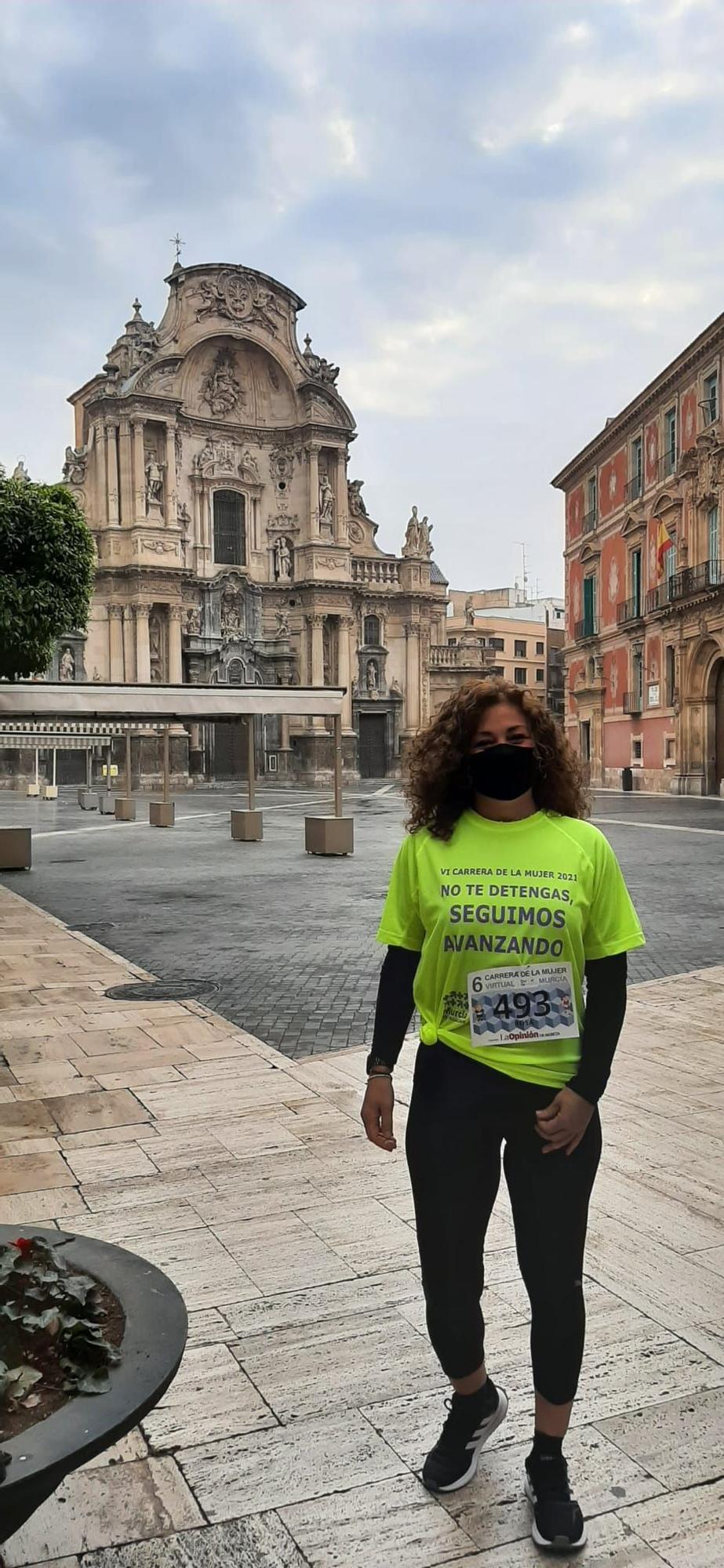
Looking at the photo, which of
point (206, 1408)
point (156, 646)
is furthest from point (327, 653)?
point (206, 1408)

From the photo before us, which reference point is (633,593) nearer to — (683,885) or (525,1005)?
(683,885)

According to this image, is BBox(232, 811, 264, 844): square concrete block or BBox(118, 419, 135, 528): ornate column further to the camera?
BBox(118, 419, 135, 528): ornate column

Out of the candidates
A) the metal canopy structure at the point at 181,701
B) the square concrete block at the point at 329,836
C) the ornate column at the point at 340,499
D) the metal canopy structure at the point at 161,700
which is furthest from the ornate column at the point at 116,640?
the square concrete block at the point at 329,836

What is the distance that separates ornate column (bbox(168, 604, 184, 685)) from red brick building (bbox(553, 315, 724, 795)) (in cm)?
1622

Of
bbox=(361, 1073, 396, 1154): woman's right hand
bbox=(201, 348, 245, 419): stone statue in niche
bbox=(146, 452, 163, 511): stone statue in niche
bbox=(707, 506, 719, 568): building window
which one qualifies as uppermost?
bbox=(201, 348, 245, 419): stone statue in niche

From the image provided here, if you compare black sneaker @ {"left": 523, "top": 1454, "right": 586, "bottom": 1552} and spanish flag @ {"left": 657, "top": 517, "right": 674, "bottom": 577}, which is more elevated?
spanish flag @ {"left": 657, "top": 517, "right": 674, "bottom": 577}

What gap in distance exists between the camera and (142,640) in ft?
158

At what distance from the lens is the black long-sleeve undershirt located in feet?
7.78

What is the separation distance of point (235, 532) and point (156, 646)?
7456 millimetres

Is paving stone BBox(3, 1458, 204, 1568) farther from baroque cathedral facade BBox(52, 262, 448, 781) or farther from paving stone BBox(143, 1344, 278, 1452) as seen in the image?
baroque cathedral facade BBox(52, 262, 448, 781)

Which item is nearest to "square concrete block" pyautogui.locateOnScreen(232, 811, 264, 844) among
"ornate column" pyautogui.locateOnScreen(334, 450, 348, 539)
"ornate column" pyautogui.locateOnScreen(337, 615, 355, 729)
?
"ornate column" pyautogui.locateOnScreen(337, 615, 355, 729)

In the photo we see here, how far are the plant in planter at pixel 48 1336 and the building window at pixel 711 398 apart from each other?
34.7 meters

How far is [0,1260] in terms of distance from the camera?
209cm

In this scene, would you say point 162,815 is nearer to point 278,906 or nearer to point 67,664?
point 278,906
